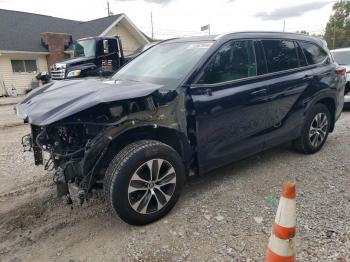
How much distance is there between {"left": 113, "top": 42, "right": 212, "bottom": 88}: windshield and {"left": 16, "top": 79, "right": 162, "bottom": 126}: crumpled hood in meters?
0.43

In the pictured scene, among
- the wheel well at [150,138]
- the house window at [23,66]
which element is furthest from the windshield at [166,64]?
the house window at [23,66]

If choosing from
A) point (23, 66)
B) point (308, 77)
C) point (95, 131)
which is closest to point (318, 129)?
point (308, 77)

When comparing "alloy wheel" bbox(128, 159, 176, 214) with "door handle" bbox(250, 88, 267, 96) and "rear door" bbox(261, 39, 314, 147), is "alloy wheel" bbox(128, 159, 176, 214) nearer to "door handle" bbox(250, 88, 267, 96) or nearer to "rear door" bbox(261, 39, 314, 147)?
"door handle" bbox(250, 88, 267, 96)

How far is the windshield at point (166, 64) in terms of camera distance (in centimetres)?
336

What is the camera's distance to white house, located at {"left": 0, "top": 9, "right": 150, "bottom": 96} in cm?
1848

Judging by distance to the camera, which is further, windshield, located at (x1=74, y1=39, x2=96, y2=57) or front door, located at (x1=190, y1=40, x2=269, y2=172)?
windshield, located at (x1=74, y1=39, x2=96, y2=57)

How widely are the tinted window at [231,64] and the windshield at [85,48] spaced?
912 cm

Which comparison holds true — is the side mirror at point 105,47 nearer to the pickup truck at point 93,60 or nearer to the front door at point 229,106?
the pickup truck at point 93,60

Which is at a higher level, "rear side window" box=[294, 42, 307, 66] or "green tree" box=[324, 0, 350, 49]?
"green tree" box=[324, 0, 350, 49]

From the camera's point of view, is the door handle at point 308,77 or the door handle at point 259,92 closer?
the door handle at point 259,92

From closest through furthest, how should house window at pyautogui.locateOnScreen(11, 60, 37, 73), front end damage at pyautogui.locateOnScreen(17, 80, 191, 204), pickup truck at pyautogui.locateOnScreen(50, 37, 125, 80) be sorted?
front end damage at pyautogui.locateOnScreen(17, 80, 191, 204)
pickup truck at pyautogui.locateOnScreen(50, 37, 125, 80)
house window at pyautogui.locateOnScreen(11, 60, 37, 73)

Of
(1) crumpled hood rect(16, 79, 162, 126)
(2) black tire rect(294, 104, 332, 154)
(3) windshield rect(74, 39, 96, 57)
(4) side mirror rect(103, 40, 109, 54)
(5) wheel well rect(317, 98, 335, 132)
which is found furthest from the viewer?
(3) windshield rect(74, 39, 96, 57)

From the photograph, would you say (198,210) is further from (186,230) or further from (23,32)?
(23,32)

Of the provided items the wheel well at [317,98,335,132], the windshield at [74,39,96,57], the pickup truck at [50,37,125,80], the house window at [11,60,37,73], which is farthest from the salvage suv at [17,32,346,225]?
the house window at [11,60,37,73]
